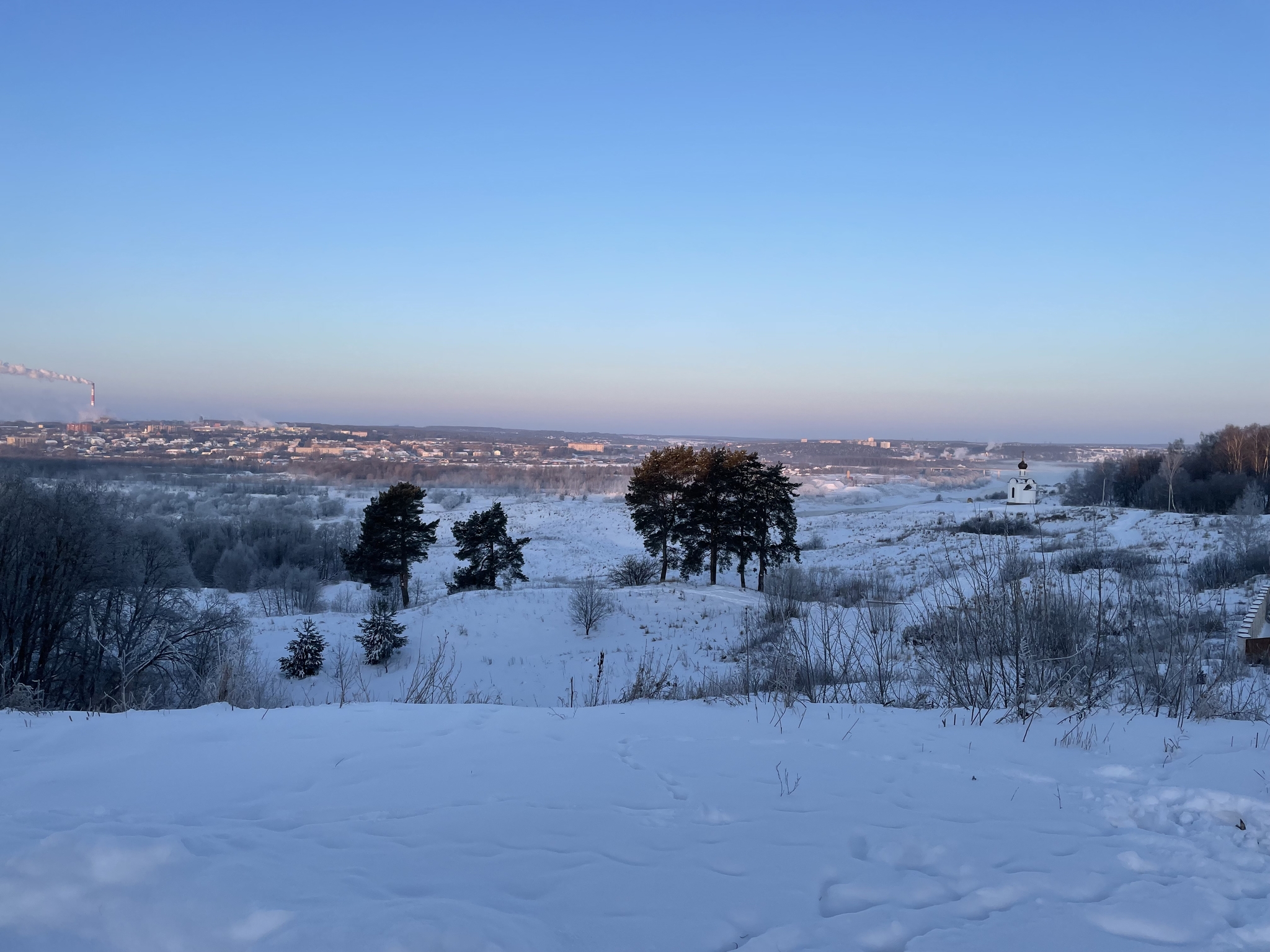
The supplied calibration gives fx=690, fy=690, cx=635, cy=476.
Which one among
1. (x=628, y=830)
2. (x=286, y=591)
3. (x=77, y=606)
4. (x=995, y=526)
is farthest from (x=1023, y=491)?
(x=628, y=830)

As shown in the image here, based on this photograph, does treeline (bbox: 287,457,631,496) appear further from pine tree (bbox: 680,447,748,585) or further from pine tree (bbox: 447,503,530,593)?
pine tree (bbox: 680,447,748,585)

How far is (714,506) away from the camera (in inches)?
1091

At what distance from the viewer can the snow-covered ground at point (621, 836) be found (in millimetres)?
2186

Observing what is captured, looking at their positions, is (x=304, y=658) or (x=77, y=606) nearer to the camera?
(x=304, y=658)

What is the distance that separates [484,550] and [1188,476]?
158 feet

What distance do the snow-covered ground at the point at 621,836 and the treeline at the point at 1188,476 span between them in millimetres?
42973

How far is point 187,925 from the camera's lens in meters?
2.05

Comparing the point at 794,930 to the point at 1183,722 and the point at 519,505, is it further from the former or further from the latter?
the point at 519,505

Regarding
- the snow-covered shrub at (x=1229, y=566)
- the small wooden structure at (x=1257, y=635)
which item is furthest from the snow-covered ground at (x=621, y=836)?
the snow-covered shrub at (x=1229, y=566)

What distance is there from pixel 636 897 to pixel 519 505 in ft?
243

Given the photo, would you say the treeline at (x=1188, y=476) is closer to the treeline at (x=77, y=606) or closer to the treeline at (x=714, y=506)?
the treeline at (x=714, y=506)

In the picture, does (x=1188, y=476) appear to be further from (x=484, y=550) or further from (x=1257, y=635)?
(x=484, y=550)

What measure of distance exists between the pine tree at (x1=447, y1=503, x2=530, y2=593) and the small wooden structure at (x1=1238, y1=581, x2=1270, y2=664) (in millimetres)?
24156

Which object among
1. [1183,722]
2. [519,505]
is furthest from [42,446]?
[519,505]
